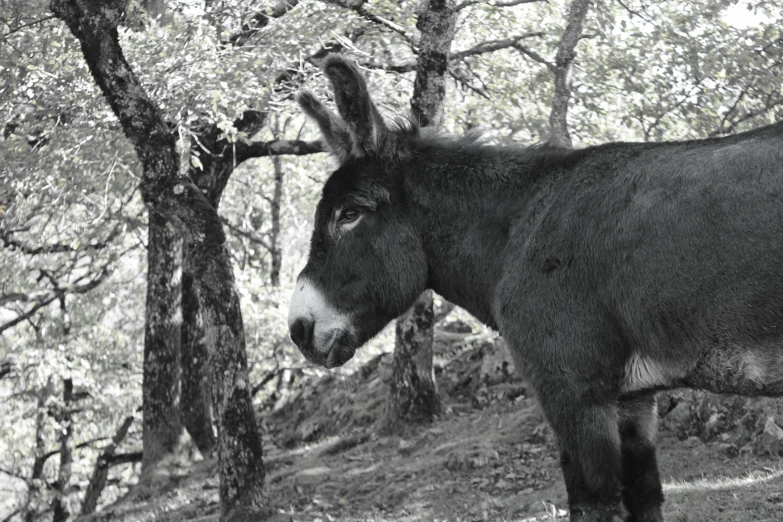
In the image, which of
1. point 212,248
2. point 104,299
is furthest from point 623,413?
point 104,299

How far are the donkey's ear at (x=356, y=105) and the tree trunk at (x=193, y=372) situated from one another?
11342 millimetres

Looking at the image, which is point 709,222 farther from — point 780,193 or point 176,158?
point 176,158

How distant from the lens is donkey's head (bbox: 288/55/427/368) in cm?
459

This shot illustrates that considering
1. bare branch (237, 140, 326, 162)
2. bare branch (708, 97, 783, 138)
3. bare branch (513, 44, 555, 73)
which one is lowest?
bare branch (708, 97, 783, 138)

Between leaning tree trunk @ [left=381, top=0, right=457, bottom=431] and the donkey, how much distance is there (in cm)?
635

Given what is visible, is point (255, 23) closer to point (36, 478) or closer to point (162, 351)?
point (162, 351)

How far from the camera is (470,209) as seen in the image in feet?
15.4

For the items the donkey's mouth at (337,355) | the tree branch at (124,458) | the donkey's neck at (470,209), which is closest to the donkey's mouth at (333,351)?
the donkey's mouth at (337,355)

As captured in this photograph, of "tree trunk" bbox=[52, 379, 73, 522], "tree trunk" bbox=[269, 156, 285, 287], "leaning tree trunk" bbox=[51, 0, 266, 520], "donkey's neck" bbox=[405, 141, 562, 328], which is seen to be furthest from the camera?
"tree trunk" bbox=[52, 379, 73, 522]

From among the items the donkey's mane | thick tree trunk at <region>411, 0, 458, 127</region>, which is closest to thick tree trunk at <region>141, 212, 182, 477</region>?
thick tree trunk at <region>411, 0, 458, 127</region>

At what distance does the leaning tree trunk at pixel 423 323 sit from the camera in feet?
37.4

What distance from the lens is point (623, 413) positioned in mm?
4160

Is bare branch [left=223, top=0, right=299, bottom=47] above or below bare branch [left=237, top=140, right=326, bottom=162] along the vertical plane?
above

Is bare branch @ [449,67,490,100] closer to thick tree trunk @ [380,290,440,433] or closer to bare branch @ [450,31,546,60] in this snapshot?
bare branch @ [450,31,546,60]
